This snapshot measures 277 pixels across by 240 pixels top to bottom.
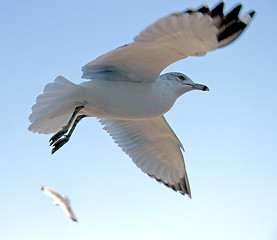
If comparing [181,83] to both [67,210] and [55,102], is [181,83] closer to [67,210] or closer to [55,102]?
[55,102]

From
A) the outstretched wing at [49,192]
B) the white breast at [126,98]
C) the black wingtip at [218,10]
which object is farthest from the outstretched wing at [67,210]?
the black wingtip at [218,10]

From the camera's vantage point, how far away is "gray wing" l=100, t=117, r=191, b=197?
6266 mm

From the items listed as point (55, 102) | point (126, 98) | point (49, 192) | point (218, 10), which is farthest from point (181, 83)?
point (49, 192)

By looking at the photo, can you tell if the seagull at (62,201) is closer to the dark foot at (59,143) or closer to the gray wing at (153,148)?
the gray wing at (153,148)

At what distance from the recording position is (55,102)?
498 centimetres

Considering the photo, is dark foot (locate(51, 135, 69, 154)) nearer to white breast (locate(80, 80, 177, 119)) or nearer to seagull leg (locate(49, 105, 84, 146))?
seagull leg (locate(49, 105, 84, 146))

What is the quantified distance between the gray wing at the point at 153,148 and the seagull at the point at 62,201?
3.06 m

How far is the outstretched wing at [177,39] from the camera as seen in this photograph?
4.32 meters

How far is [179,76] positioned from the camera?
5348 millimetres

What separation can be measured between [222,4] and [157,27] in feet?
1.95

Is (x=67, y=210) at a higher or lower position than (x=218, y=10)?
higher

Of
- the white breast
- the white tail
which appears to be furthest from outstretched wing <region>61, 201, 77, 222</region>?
the white breast

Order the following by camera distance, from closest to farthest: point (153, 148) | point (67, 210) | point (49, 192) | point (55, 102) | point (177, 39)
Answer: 1. point (177, 39)
2. point (55, 102)
3. point (153, 148)
4. point (67, 210)
5. point (49, 192)

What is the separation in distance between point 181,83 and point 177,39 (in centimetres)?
85
